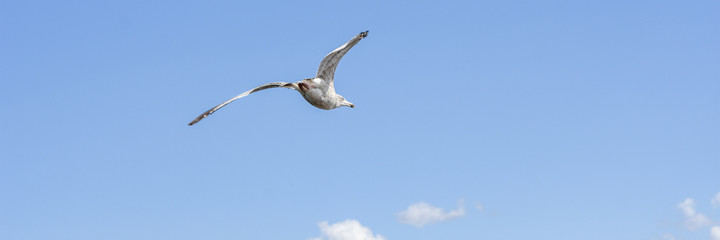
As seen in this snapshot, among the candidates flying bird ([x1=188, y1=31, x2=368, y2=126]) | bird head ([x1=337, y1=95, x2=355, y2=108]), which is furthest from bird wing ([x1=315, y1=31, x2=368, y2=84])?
bird head ([x1=337, y1=95, x2=355, y2=108])

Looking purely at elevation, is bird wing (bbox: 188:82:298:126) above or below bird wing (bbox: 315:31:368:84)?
below

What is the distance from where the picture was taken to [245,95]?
112 feet

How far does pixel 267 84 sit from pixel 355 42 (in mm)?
5274

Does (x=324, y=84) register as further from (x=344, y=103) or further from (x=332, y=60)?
(x=344, y=103)

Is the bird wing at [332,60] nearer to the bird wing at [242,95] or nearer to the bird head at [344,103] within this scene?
the bird head at [344,103]

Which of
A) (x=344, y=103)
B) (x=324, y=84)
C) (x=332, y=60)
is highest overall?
(x=344, y=103)

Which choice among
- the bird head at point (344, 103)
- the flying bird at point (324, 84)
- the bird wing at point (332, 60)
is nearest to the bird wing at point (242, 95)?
the flying bird at point (324, 84)

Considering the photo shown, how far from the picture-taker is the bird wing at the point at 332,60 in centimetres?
3712

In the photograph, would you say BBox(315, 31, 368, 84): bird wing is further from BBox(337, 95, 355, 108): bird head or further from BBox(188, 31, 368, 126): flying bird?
BBox(337, 95, 355, 108): bird head

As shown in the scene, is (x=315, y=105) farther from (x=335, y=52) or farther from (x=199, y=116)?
(x=199, y=116)

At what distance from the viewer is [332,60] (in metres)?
38.6

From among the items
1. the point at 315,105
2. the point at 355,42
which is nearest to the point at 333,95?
the point at 315,105

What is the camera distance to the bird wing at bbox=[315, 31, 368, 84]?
37125 mm

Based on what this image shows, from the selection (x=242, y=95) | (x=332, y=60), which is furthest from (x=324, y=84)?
(x=242, y=95)
